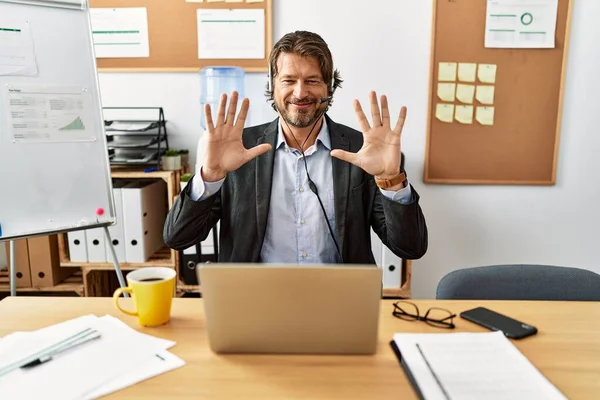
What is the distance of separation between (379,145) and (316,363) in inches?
27.3

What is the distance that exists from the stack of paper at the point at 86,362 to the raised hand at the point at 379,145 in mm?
715

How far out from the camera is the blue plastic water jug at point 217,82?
2520 millimetres

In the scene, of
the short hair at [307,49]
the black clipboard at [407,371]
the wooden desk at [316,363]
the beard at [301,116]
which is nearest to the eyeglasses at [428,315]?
the wooden desk at [316,363]

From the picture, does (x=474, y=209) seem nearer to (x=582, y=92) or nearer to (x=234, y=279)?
(x=582, y=92)

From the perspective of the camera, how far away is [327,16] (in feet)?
8.25

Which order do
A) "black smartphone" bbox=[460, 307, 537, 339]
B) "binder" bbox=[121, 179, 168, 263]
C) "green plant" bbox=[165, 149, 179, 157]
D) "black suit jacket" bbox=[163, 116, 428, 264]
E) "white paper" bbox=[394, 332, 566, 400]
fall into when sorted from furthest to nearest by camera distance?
1. "green plant" bbox=[165, 149, 179, 157]
2. "binder" bbox=[121, 179, 168, 263]
3. "black suit jacket" bbox=[163, 116, 428, 264]
4. "black smartphone" bbox=[460, 307, 537, 339]
5. "white paper" bbox=[394, 332, 566, 400]

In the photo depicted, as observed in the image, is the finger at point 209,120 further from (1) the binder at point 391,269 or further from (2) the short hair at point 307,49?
(1) the binder at point 391,269

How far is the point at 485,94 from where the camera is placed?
8.30 ft

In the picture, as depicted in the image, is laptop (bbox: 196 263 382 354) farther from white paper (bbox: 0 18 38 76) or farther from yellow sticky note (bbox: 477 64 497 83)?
yellow sticky note (bbox: 477 64 497 83)

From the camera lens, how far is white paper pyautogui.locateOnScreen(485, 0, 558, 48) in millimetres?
2451

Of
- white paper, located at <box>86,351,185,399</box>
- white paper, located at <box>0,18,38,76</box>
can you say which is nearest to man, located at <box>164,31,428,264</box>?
white paper, located at <box>86,351,185,399</box>

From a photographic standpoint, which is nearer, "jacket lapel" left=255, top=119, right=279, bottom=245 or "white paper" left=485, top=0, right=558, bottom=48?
"jacket lapel" left=255, top=119, right=279, bottom=245

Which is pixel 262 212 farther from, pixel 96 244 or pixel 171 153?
pixel 96 244

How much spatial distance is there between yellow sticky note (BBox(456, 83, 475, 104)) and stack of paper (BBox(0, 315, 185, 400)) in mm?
2072
